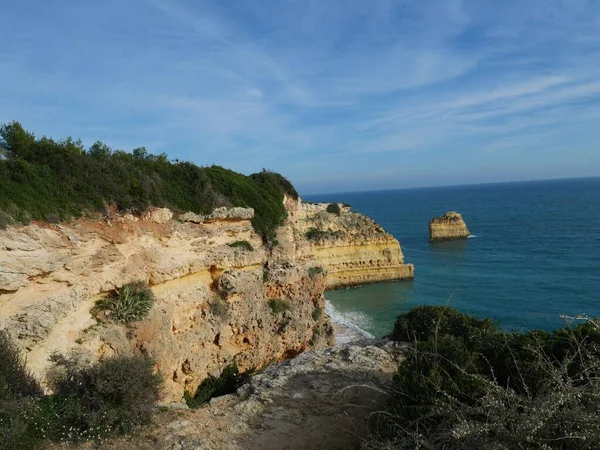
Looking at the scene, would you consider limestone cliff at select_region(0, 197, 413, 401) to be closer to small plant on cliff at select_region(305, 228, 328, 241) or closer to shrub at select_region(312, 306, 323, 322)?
shrub at select_region(312, 306, 323, 322)

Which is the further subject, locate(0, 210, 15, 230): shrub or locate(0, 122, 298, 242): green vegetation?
locate(0, 122, 298, 242): green vegetation

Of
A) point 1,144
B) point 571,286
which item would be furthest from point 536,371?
point 571,286

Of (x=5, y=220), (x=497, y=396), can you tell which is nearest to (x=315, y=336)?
(x=5, y=220)

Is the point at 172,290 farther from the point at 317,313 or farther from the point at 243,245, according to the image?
the point at 317,313

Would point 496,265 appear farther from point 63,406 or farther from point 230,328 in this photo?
point 63,406

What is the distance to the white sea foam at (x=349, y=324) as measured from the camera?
89.7 feet

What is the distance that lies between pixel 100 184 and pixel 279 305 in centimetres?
938

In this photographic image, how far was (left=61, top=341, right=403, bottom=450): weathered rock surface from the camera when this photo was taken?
6609 millimetres

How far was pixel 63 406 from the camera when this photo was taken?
6555 mm

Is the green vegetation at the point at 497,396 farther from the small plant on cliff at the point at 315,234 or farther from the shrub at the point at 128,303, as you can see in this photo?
the small plant on cliff at the point at 315,234

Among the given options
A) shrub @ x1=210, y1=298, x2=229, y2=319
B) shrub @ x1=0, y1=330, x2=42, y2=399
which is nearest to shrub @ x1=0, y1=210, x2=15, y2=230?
shrub @ x1=0, y1=330, x2=42, y2=399

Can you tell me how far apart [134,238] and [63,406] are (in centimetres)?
830

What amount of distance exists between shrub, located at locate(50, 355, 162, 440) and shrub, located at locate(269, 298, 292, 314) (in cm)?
1144

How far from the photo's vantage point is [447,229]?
218 ft
